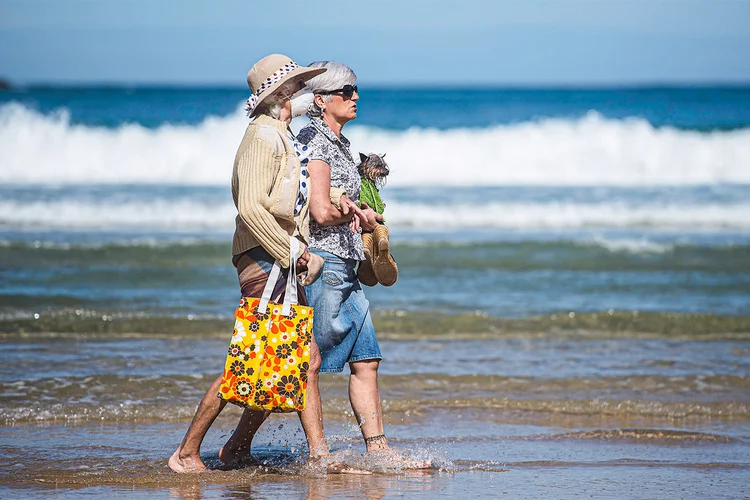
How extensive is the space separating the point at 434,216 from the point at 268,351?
14.0m

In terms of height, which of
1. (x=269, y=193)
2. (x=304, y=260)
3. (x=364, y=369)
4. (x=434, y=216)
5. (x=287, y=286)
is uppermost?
(x=434, y=216)

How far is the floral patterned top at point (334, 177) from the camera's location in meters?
4.39

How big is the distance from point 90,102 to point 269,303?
40.9 meters

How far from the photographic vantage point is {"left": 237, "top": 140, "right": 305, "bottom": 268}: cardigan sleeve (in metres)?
4.01

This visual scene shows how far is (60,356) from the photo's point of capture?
7320mm

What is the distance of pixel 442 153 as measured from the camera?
2794 cm

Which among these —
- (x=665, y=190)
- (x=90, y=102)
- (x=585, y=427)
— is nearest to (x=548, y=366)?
(x=585, y=427)

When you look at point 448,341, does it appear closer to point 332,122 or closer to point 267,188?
point 332,122

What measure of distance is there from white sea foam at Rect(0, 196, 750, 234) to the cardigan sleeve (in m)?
12.3

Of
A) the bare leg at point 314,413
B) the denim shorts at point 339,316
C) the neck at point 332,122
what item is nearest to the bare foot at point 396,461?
the bare leg at point 314,413

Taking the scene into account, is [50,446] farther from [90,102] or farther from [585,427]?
[90,102]

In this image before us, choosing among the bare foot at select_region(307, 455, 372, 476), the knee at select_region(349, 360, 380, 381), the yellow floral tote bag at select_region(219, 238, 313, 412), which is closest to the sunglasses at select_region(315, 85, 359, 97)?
the yellow floral tote bag at select_region(219, 238, 313, 412)

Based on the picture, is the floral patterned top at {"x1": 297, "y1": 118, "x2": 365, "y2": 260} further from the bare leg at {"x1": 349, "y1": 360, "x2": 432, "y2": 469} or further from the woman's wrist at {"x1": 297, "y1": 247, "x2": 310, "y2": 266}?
the bare leg at {"x1": 349, "y1": 360, "x2": 432, "y2": 469}

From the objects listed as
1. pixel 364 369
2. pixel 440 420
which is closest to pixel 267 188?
pixel 364 369
